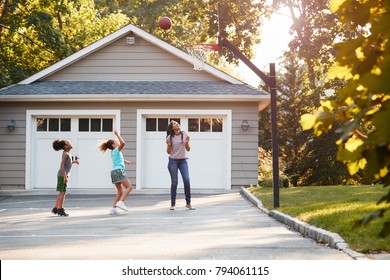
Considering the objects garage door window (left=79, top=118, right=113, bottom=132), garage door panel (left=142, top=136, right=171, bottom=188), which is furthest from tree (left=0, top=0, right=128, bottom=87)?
garage door panel (left=142, top=136, right=171, bottom=188)

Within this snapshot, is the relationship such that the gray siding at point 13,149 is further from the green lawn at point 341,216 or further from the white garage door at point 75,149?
the green lawn at point 341,216

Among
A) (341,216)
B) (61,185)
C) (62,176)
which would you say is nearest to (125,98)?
(62,176)

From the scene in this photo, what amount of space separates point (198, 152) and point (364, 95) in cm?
1903

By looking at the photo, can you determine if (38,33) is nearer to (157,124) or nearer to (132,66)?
(132,66)

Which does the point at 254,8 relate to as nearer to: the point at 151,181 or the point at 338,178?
the point at 338,178

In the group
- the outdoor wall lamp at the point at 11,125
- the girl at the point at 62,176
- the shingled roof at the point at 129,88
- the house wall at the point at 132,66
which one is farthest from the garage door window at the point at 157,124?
the girl at the point at 62,176

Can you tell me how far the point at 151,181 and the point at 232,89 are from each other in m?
3.74

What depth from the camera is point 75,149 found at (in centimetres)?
2156

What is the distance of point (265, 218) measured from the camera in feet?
40.4

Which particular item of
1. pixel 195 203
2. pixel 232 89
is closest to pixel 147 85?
pixel 232 89

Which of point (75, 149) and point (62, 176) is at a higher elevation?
point (75, 149)

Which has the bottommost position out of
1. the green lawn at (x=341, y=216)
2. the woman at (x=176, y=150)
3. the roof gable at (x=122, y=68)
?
the green lawn at (x=341, y=216)

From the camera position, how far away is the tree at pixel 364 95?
2.02 meters

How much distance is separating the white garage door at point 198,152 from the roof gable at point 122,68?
1556 millimetres
